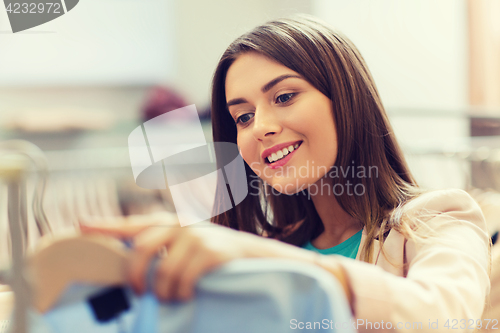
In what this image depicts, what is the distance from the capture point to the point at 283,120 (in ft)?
1.51

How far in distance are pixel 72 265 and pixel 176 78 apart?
0.98 metres

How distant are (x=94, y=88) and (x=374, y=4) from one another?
90 centimetres

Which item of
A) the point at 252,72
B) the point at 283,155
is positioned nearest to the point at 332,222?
the point at 283,155

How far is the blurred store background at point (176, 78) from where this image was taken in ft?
2.36

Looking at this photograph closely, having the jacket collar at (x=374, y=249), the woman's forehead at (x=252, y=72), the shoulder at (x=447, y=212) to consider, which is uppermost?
the woman's forehead at (x=252, y=72)

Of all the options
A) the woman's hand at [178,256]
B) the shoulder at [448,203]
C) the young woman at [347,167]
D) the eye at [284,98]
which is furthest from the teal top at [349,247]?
the woman's hand at [178,256]

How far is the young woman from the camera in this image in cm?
32

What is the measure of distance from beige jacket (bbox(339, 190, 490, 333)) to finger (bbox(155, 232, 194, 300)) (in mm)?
125

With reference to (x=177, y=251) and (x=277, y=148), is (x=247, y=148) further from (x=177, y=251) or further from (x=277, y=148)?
(x=177, y=251)

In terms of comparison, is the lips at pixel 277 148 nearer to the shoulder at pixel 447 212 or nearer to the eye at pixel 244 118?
the eye at pixel 244 118

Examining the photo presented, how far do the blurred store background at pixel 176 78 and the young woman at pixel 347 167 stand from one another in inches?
4.1

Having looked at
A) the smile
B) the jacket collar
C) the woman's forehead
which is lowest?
the jacket collar

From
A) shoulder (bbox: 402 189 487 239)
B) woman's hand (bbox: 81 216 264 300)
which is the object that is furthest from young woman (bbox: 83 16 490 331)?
woman's hand (bbox: 81 216 264 300)

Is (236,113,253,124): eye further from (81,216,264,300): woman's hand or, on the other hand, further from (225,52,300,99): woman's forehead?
(81,216,264,300): woman's hand
